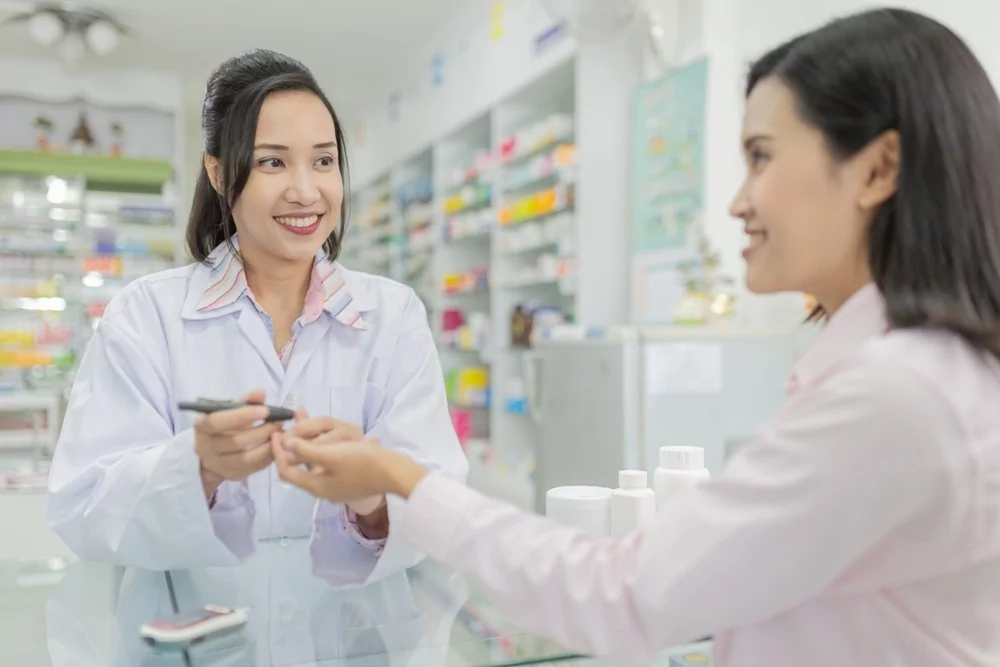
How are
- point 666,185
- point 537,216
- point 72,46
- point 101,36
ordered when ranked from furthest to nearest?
point 72,46 → point 101,36 → point 537,216 → point 666,185

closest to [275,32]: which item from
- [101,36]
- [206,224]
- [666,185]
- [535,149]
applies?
[101,36]

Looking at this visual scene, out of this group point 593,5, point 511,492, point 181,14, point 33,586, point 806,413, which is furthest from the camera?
point 181,14

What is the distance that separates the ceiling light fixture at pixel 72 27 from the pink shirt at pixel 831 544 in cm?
662

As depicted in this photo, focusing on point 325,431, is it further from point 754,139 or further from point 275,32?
point 275,32

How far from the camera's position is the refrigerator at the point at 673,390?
11.3 feet

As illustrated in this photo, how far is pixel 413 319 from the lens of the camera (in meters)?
1.63

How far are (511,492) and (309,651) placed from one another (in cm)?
468

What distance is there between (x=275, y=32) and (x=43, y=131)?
7.10 ft

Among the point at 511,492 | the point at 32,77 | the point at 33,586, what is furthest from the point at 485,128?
the point at 33,586

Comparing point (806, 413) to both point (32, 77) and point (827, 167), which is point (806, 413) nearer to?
point (827, 167)

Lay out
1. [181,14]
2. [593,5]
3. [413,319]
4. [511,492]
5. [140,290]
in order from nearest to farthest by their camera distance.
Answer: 1. [140,290]
2. [413,319]
3. [593,5]
4. [511,492]
5. [181,14]

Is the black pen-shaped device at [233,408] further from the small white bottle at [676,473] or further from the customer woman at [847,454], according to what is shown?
the small white bottle at [676,473]

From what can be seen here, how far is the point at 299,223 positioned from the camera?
4.83 feet

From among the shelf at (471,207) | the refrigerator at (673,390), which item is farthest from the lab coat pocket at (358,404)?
the shelf at (471,207)
